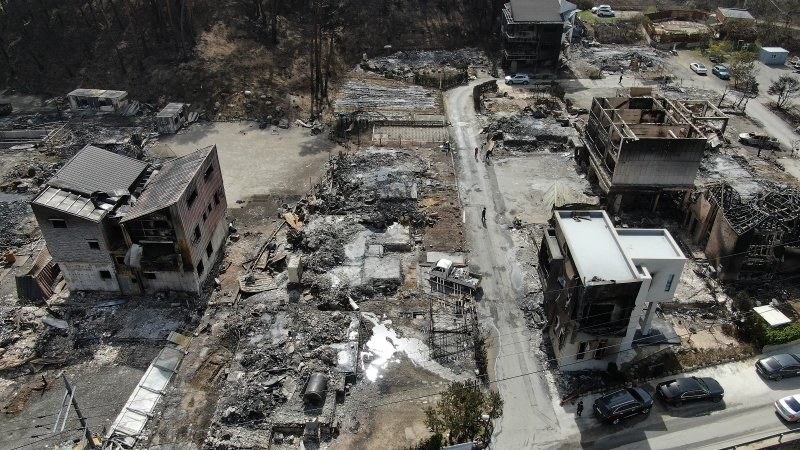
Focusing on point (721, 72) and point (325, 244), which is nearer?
point (325, 244)

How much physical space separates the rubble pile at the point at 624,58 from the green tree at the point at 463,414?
66.1 meters

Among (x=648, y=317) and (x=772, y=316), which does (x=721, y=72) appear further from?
(x=648, y=317)

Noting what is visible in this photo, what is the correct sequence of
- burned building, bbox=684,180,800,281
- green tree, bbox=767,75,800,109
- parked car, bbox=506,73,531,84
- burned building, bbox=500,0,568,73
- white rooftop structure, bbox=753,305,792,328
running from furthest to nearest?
parked car, bbox=506,73,531,84 < burned building, bbox=500,0,568,73 < green tree, bbox=767,75,800,109 < burned building, bbox=684,180,800,281 < white rooftop structure, bbox=753,305,792,328

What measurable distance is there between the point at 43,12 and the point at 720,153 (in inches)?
3538

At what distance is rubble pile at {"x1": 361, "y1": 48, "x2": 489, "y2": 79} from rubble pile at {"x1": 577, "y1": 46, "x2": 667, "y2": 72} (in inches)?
658

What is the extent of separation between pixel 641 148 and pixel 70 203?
4453 cm

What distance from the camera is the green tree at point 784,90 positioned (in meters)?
71.1

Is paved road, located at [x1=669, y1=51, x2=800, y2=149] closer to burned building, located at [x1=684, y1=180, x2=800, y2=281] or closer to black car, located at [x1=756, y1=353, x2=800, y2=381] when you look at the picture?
burned building, located at [x1=684, y1=180, x2=800, y2=281]

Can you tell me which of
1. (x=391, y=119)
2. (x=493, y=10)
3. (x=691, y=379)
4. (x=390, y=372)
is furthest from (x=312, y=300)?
(x=493, y=10)

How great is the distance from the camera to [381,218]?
48375 millimetres

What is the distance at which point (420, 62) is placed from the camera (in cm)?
8269

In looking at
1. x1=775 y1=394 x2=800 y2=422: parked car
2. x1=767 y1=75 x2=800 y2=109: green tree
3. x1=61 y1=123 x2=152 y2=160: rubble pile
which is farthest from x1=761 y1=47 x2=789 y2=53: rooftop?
x1=61 y1=123 x2=152 y2=160: rubble pile

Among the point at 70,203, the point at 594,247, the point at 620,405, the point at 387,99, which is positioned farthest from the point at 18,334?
the point at 387,99

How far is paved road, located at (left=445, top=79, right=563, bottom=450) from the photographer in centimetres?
3291
